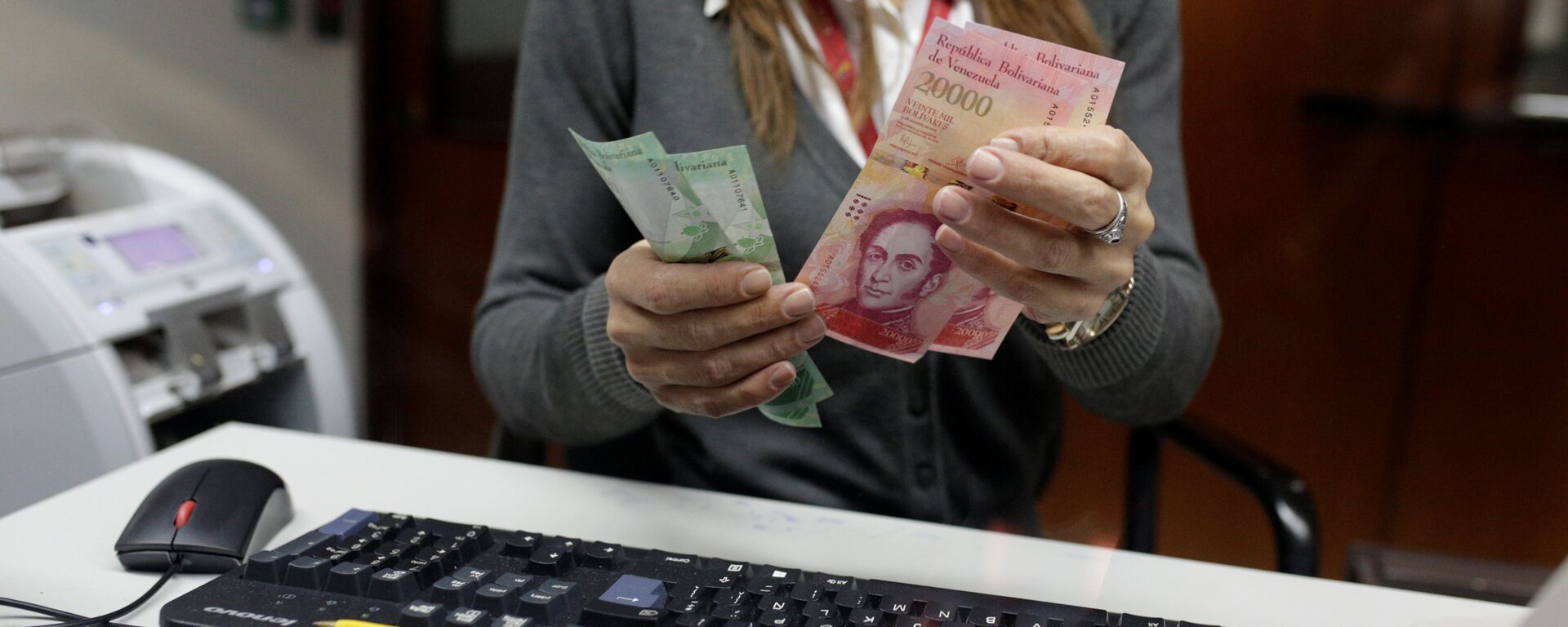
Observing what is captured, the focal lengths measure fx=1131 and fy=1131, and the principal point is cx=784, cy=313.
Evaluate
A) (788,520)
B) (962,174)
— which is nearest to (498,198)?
(788,520)

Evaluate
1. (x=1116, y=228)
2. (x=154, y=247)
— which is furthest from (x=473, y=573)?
(x=154, y=247)

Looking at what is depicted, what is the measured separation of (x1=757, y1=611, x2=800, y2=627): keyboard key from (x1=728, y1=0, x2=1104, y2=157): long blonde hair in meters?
0.44

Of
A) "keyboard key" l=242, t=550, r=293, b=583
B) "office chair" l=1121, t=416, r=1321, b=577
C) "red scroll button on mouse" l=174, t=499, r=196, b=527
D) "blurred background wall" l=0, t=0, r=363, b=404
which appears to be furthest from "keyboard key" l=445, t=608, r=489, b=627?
"blurred background wall" l=0, t=0, r=363, b=404

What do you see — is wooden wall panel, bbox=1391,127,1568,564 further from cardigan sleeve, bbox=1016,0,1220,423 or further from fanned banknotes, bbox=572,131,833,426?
fanned banknotes, bbox=572,131,833,426

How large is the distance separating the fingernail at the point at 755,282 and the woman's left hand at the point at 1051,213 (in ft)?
0.30

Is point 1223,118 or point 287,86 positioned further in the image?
point 287,86

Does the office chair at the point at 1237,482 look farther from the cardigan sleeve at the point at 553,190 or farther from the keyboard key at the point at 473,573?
the keyboard key at the point at 473,573

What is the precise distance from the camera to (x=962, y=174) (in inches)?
23.0

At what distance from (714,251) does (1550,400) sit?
1.68 metres

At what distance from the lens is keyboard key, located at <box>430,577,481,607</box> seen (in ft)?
1.70

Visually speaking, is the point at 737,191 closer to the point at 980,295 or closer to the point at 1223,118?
the point at 980,295

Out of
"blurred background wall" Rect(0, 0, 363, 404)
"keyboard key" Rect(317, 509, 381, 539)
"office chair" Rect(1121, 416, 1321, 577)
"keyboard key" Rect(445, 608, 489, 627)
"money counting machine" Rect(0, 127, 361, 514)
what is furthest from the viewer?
"blurred background wall" Rect(0, 0, 363, 404)

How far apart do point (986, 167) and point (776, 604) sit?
229 mm

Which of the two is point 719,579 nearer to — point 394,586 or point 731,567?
point 731,567
